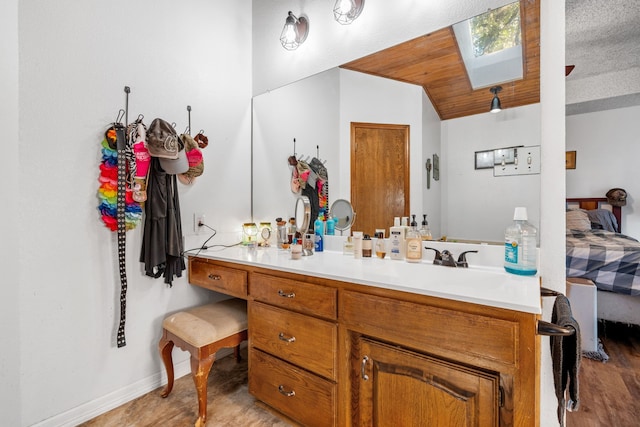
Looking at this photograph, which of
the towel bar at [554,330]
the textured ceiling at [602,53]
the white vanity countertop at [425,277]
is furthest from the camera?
the textured ceiling at [602,53]

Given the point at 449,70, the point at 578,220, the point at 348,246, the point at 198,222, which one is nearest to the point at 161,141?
the point at 198,222

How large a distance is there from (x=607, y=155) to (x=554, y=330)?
390cm

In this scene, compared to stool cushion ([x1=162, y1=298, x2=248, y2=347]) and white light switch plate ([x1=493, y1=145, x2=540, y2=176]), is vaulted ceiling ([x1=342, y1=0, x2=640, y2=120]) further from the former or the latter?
stool cushion ([x1=162, y1=298, x2=248, y2=347])

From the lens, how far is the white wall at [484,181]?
51.4 inches

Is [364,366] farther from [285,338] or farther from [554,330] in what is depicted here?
[554,330]

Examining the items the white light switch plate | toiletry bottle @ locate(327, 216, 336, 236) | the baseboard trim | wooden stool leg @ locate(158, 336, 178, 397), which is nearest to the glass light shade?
the white light switch plate

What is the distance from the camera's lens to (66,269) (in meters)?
1.47

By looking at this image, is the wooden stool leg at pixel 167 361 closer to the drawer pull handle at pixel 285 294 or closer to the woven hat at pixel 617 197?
the drawer pull handle at pixel 285 294

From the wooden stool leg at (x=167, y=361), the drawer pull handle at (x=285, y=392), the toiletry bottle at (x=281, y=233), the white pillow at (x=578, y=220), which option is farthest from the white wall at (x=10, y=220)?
the white pillow at (x=578, y=220)

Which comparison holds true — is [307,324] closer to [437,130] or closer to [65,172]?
[437,130]

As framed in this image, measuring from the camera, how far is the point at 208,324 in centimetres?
155

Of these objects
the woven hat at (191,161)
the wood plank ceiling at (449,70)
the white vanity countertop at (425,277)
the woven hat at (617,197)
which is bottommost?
the white vanity countertop at (425,277)

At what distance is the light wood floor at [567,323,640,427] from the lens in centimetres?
155

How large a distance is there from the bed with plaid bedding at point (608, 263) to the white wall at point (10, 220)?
3.80m
